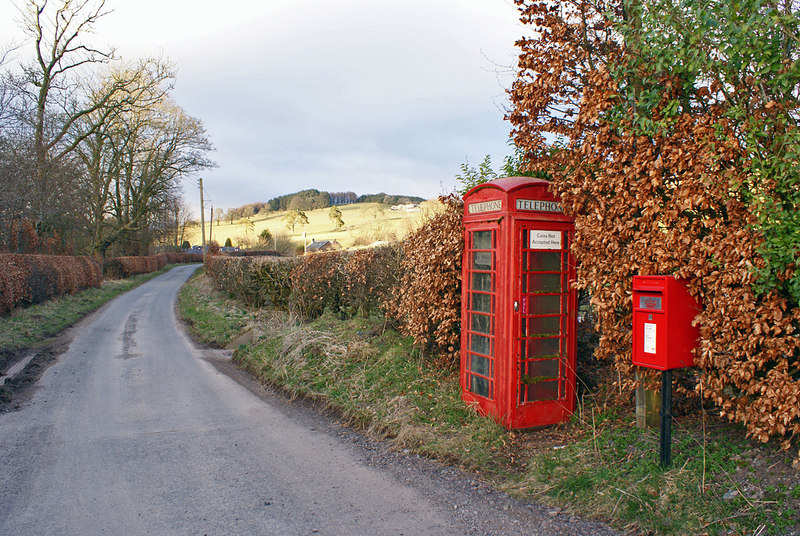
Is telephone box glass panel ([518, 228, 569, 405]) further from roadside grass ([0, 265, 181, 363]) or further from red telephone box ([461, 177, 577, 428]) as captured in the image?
roadside grass ([0, 265, 181, 363])

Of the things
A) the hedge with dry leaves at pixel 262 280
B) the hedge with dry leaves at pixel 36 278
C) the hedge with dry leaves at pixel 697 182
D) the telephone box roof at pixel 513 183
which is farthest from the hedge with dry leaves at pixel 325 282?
the hedge with dry leaves at pixel 36 278

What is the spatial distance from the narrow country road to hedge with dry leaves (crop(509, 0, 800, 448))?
1643 millimetres

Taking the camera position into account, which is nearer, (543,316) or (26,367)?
(543,316)

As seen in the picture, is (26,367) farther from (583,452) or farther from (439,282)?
(583,452)

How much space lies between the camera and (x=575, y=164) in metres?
5.14

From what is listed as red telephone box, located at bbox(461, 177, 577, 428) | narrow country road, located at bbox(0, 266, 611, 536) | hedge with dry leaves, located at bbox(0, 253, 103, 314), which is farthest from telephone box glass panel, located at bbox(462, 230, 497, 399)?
hedge with dry leaves, located at bbox(0, 253, 103, 314)

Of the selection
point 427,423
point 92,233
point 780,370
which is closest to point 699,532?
point 780,370

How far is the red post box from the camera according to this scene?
412 cm

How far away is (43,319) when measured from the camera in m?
15.7

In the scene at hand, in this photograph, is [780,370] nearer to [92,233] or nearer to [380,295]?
[380,295]

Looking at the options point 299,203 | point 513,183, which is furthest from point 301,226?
point 513,183

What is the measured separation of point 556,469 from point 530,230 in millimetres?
2272

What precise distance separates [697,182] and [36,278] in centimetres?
2084

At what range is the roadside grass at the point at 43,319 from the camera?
12.0 metres
